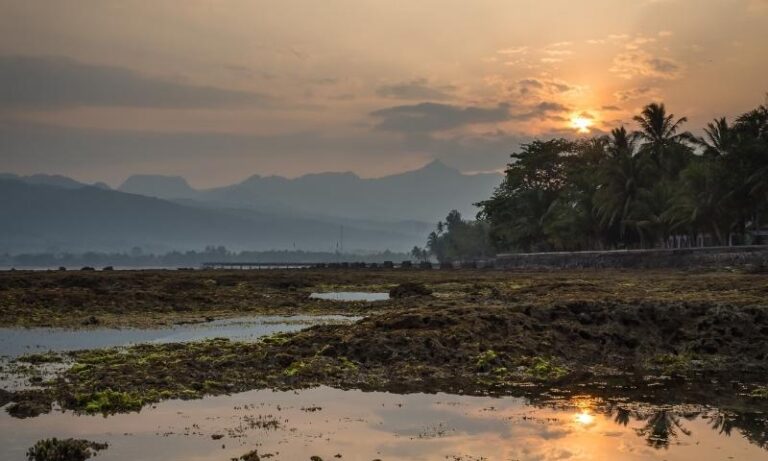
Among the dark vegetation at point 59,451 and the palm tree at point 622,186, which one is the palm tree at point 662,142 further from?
the dark vegetation at point 59,451

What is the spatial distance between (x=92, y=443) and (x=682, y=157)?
88958mm

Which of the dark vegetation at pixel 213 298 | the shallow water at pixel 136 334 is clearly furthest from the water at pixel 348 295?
the shallow water at pixel 136 334

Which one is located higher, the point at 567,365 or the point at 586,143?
the point at 586,143

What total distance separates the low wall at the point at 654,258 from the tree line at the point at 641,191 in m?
6.01

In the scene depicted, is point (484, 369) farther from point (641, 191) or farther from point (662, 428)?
point (641, 191)

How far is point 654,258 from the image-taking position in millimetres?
76812

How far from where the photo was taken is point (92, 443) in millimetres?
14508

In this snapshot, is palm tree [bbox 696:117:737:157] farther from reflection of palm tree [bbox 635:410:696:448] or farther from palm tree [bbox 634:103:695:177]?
reflection of palm tree [bbox 635:410:696:448]

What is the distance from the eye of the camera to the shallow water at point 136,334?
28317mm

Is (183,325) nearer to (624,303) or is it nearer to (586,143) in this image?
(624,303)

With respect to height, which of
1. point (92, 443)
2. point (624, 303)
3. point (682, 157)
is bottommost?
point (92, 443)

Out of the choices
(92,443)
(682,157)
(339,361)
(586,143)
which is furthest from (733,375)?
(586,143)

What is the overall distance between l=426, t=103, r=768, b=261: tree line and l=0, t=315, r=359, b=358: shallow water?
5307 cm

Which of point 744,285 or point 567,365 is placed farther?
point 744,285
